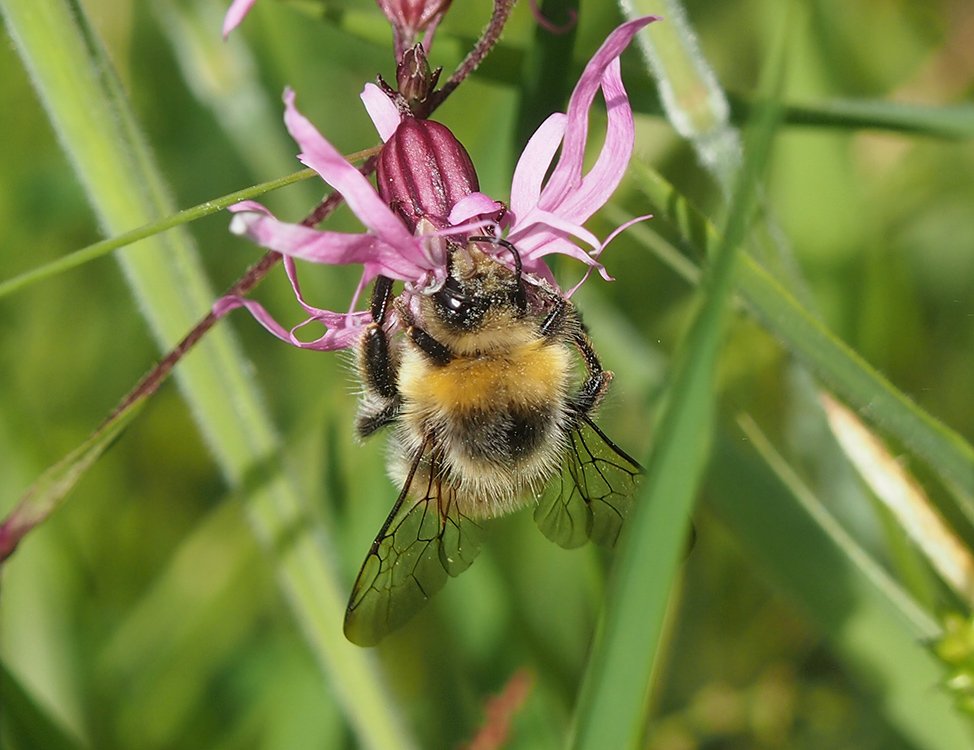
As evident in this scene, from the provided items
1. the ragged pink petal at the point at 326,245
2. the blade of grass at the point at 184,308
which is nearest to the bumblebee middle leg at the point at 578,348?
the ragged pink petal at the point at 326,245

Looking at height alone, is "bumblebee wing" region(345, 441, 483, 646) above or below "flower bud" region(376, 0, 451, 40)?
below

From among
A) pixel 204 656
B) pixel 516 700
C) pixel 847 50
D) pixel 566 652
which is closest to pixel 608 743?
pixel 516 700

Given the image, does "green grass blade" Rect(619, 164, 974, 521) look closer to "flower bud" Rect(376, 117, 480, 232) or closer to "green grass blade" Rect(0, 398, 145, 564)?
"flower bud" Rect(376, 117, 480, 232)

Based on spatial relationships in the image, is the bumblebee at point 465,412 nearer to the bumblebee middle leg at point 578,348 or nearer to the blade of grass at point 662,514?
the bumblebee middle leg at point 578,348

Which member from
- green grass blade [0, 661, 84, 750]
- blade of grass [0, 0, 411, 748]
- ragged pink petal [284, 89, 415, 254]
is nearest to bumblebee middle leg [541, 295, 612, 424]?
ragged pink petal [284, 89, 415, 254]

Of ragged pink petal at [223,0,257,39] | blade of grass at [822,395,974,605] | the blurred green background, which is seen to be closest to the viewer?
ragged pink petal at [223,0,257,39]
